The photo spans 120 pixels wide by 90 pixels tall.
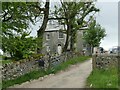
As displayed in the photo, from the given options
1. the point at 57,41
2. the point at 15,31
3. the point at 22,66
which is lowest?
the point at 57,41

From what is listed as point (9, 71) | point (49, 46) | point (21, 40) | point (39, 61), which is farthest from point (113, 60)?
point (49, 46)

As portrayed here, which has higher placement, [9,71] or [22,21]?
[22,21]

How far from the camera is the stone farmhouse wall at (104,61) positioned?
2597 centimetres

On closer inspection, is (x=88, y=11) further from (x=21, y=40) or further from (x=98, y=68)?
(x=21, y=40)

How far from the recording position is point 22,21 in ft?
62.7

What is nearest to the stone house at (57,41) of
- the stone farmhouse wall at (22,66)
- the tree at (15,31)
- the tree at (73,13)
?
the tree at (73,13)

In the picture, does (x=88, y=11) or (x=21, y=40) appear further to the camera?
(x=88, y=11)

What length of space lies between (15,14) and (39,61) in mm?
10080

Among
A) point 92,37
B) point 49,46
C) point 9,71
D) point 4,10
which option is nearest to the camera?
point 4,10

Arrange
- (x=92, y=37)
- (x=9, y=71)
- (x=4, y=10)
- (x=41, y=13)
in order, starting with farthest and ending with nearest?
(x=92, y=37)
(x=41, y=13)
(x=9, y=71)
(x=4, y=10)

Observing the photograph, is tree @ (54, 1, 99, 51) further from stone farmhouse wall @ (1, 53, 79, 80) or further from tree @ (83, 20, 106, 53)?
stone farmhouse wall @ (1, 53, 79, 80)

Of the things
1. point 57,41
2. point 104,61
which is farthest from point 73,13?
point 57,41

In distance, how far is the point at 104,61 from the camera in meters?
26.3

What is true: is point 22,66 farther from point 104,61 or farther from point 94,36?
point 94,36
